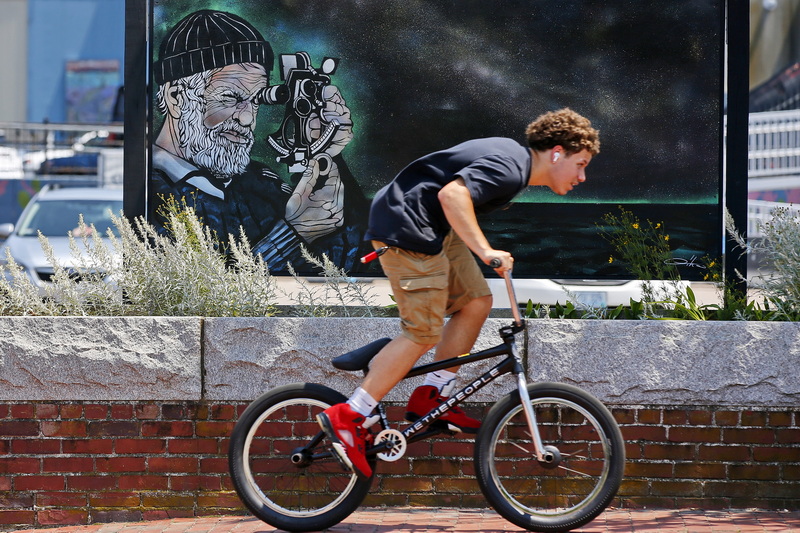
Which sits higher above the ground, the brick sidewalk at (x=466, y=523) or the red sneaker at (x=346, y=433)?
the red sneaker at (x=346, y=433)

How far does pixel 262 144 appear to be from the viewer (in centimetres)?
666

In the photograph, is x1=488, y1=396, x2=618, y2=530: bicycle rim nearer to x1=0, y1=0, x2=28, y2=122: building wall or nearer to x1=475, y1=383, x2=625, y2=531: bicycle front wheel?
x1=475, y1=383, x2=625, y2=531: bicycle front wheel

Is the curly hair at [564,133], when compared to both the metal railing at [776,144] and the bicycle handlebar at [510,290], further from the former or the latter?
the metal railing at [776,144]

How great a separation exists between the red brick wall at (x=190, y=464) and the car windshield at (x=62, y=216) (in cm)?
784

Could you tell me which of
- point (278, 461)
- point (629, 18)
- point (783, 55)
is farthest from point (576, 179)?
point (783, 55)

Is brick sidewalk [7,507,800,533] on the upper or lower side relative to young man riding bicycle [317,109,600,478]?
lower

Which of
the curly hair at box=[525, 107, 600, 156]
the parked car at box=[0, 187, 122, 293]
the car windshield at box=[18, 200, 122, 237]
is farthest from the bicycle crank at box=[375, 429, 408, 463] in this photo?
the car windshield at box=[18, 200, 122, 237]

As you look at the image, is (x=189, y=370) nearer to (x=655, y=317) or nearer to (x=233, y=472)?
(x=233, y=472)

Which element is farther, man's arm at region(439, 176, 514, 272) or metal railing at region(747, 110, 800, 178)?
metal railing at region(747, 110, 800, 178)

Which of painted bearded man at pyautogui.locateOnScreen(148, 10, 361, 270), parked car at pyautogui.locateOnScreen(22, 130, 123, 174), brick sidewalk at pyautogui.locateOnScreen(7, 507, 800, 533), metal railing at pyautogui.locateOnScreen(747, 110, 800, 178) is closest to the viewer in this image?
brick sidewalk at pyautogui.locateOnScreen(7, 507, 800, 533)

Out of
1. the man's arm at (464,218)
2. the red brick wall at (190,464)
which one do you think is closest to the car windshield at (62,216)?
the red brick wall at (190,464)

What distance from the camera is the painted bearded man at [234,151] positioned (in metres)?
6.63

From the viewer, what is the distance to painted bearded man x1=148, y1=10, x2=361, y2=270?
6629 millimetres

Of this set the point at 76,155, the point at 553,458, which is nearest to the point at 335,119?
the point at 553,458
